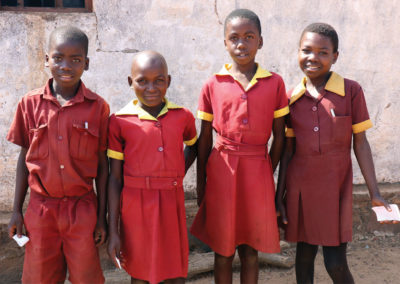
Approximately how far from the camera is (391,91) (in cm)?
363

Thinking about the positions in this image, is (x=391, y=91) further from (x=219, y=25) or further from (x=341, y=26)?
(x=219, y=25)

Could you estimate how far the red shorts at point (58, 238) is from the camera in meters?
2.16

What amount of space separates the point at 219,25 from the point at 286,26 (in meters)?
0.53

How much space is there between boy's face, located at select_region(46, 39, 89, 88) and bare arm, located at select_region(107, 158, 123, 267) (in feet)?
1.56

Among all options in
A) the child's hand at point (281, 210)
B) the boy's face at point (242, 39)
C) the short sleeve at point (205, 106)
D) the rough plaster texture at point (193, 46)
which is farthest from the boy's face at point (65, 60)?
the child's hand at point (281, 210)

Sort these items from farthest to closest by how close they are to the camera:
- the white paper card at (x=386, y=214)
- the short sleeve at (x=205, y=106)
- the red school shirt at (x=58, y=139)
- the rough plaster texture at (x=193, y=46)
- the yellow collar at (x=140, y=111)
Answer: the rough plaster texture at (x=193, y=46), the short sleeve at (x=205, y=106), the white paper card at (x=386, y=214), the yellow collar at (x=140, y=111), the red school shirt at (x=58, y=139)

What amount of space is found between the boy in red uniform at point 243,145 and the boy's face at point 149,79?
305 mm

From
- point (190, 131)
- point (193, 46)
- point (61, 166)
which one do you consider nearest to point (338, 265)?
point (190, 131)

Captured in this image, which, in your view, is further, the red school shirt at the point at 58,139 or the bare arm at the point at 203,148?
the bare arm at the point at 203,148

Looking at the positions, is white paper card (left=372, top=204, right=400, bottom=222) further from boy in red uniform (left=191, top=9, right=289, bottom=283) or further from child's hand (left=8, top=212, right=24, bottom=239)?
child's hand (left=8, top=212, right=24, bottom=239)

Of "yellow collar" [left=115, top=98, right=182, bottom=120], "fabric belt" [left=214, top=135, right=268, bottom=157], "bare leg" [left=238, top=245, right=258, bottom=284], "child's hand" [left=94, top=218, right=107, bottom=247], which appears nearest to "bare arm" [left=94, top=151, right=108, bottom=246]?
"child's hand" [left=94, top=218, right=107, bottom=247]

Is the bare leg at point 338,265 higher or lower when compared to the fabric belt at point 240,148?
lower

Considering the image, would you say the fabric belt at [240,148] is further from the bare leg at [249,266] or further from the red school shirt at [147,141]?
the bare leg at [249,266]

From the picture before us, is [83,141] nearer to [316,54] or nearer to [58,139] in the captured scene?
[58,139]
